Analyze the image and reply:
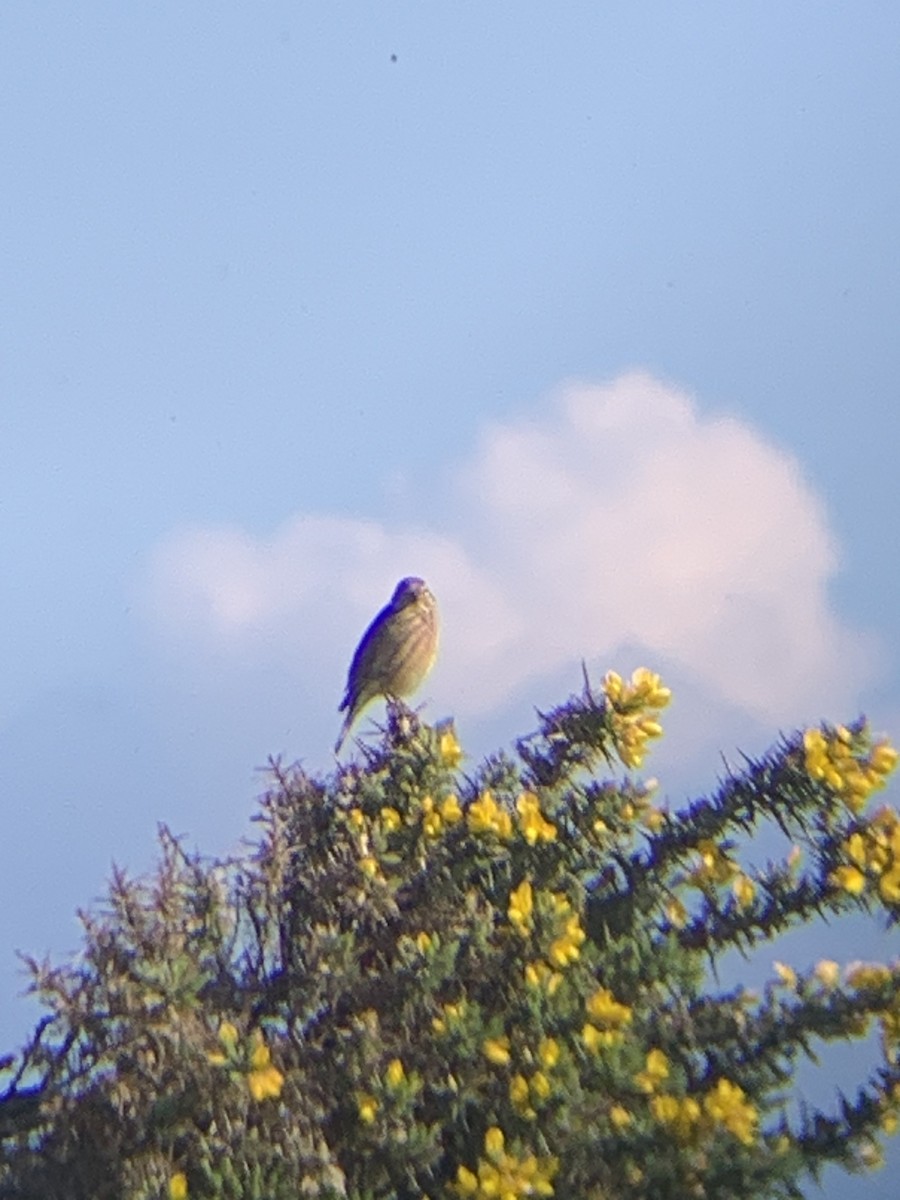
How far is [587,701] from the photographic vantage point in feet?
15.0

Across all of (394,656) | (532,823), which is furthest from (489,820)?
(394,656)

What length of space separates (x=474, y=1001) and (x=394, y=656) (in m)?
5.30

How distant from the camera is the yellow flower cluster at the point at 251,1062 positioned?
151 inches

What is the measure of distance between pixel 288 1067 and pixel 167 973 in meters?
0.35

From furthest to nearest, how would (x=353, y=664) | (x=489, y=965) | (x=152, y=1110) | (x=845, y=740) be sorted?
(x=353, y=664), (x=845, y=740), (x=489, y=965), (x=152, y=1110)

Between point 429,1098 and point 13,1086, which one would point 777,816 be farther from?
point 13,1086

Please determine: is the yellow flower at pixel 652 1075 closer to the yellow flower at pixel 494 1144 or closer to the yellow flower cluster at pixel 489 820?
the yellow flower at pixel 494 1144

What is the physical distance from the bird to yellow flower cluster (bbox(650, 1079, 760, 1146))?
17.9 ft

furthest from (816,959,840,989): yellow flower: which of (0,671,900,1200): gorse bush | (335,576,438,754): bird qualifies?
(335,576,438,754): bird

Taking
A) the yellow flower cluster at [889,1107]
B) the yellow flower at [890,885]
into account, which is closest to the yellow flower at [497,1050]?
the yellow flower cluster at [889,1107]

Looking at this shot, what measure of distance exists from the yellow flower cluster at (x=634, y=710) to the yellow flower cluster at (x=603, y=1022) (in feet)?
2.46

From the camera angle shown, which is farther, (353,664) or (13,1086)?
(353,664)

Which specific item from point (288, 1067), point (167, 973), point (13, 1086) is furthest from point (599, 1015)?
point (13, 1086)

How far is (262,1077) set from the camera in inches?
151
